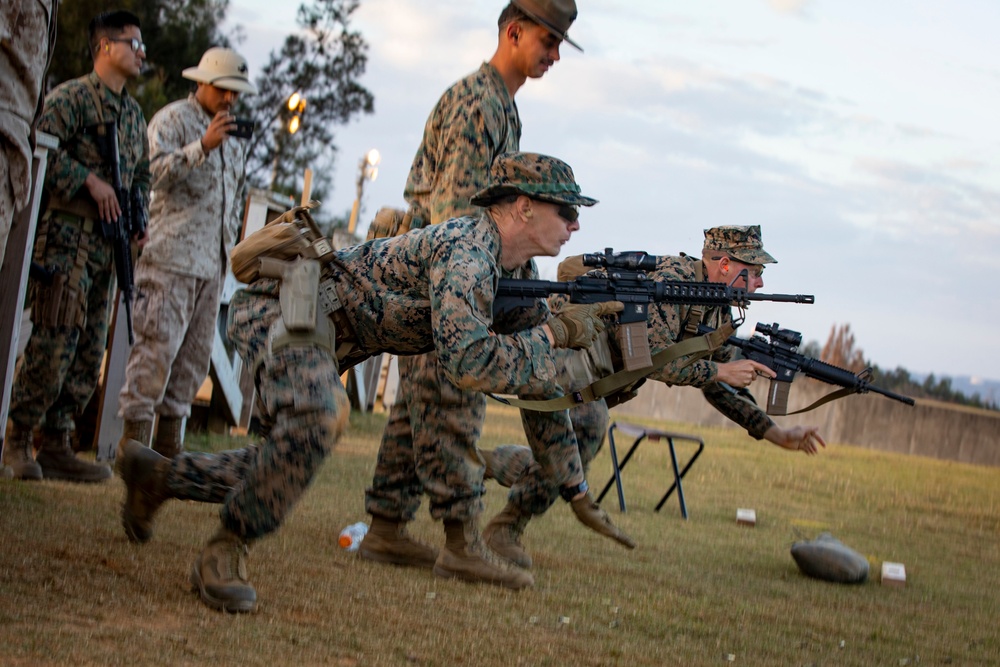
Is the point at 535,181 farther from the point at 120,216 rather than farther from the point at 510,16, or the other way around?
the point at 120,216

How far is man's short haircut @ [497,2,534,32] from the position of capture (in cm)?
587

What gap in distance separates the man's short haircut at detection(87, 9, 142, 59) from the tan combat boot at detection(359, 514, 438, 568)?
336 centimetres

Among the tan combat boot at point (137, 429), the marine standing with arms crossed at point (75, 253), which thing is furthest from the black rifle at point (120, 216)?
the tan combat boot at point (137, 429)

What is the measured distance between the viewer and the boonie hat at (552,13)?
575 cm

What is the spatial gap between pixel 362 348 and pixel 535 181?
1.01m

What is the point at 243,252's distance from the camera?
15.9 ft

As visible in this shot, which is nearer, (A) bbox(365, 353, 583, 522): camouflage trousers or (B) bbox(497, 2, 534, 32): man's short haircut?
(A) bbox(365, 353, 583, 522): camouflage trousers

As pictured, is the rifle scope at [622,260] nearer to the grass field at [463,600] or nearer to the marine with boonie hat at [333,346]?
the marine with boonie hat at [333,346]

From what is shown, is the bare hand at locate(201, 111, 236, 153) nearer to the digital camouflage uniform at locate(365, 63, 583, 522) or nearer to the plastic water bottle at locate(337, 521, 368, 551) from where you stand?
the digital camouflage uniform at locate(365, 63, 583, 522)

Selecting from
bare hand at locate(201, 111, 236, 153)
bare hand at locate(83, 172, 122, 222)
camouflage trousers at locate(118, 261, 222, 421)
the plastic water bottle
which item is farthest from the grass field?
bare hand at locate(201, 111, 236, 153)

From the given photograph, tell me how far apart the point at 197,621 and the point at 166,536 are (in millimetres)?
1481

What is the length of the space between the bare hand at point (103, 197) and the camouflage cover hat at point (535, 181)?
2699 mm

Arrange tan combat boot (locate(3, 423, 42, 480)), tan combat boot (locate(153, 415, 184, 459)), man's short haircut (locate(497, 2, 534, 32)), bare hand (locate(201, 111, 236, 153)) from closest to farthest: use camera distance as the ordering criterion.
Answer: man's short haircut (locate(497, 2, 534, 32))
tan combat boot (locate(3, 423, 42, 480))
bare hand (locate(201, 111, 236, 153))
tan combat boot (locate(153, 415, 184, 459))

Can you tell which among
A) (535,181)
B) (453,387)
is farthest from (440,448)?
(535,181)
